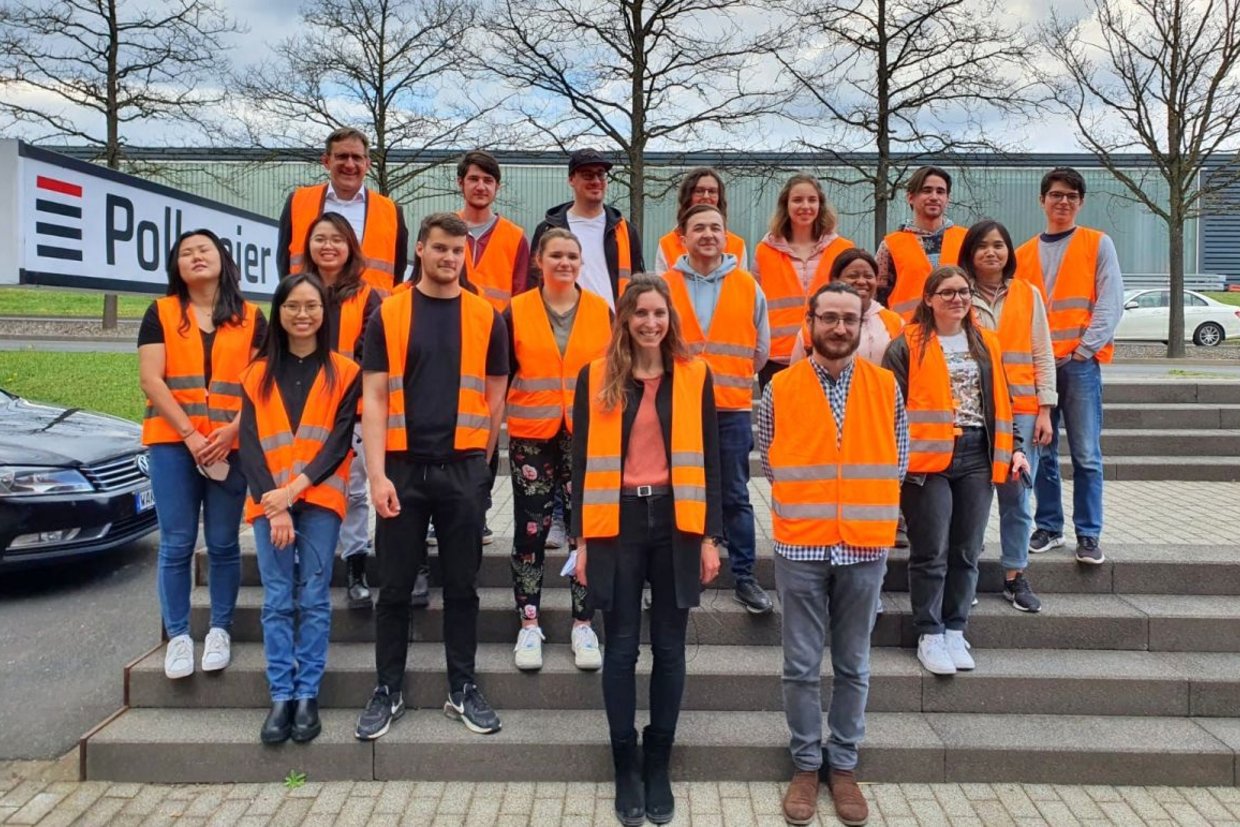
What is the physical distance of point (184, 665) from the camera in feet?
12.5

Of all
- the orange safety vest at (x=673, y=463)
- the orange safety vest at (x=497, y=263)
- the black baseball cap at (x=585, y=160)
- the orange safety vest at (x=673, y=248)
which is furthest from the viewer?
the orange safety vest at (x=673, y=248)

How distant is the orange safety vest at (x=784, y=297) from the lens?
4.59 m

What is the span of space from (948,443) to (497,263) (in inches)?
101

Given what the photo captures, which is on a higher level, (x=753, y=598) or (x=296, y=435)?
(x=296, y=435)

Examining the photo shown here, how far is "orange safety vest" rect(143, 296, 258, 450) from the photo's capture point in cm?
375

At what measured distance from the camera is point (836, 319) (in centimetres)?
320

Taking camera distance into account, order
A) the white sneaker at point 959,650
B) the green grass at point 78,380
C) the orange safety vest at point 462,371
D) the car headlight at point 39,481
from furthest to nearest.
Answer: the green grass at point 78,380
the car headlight at point 39,481
the white sneaker at point 959,650
the orange safety vest at point 462,371

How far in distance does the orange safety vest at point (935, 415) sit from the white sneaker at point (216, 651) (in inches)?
131

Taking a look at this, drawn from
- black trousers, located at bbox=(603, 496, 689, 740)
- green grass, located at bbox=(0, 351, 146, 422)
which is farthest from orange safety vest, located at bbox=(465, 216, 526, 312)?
green grass, located at bbox=(0, 351, 146, 422)

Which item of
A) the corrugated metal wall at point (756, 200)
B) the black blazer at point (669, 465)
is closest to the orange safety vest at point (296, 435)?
the black blazer at point (669, 465)

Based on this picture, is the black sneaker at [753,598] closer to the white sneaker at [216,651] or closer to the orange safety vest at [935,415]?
the orange safety vest at [935,415]

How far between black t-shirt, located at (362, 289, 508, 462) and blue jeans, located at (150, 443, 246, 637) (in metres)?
0.94

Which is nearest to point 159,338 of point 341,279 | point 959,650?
point 341,279

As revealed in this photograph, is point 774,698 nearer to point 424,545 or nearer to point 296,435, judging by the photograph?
point 424,545
